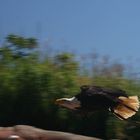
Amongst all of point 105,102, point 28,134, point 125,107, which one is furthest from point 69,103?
point 28,134

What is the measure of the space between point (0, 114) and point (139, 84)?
1.96 meters

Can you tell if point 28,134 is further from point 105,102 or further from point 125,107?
point 125,107

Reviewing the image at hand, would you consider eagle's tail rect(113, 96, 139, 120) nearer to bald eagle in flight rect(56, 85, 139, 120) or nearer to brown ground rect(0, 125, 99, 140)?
bald eagle in flight rect(56, 85, 139, 120)

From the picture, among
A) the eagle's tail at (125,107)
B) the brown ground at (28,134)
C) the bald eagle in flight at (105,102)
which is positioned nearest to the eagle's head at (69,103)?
the bald eagle in flight at (105,102)

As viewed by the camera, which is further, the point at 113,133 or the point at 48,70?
the point at 48,70

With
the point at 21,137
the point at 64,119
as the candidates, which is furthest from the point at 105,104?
the point at 64,119

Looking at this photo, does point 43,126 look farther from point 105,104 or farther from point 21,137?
point 105,104

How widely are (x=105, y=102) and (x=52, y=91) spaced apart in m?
3.89

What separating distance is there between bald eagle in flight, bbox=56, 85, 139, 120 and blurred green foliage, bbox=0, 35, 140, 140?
128 inches

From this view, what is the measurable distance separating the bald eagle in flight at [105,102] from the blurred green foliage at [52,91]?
10.6ft

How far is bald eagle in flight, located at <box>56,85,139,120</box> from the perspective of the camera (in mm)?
3508

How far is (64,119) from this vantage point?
730 cm

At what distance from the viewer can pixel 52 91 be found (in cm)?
746

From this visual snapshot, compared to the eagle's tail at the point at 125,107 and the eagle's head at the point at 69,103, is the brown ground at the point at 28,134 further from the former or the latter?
the eagle's tail at the point at 125,107
